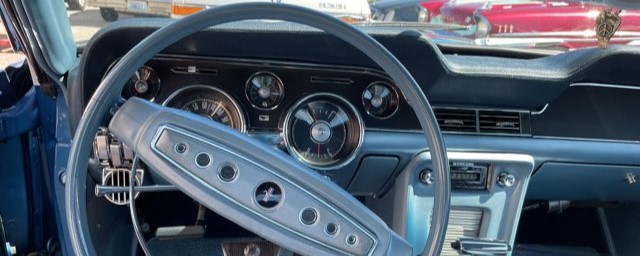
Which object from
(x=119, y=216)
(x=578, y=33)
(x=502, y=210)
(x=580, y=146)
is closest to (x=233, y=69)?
(x=119, y=216)

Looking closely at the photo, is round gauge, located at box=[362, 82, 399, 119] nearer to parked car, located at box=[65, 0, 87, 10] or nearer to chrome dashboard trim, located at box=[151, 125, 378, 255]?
chrome dashboard trim, located at box=[151, 125, 378, 255]

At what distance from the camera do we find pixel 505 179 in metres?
2.56

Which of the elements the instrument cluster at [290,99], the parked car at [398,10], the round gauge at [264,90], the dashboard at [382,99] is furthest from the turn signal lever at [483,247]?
the parked car at [398,10]

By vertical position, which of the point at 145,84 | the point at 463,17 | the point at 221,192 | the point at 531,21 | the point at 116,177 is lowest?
the point at 116,177

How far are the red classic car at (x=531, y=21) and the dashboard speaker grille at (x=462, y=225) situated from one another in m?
1.15

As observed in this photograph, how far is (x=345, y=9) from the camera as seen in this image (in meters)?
2.98

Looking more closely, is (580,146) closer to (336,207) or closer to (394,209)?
(394,209)

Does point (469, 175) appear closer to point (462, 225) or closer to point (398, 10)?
point (462, 225)

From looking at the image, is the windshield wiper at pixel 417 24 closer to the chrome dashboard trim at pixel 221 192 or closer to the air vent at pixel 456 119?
the air vent at pixel 456 119

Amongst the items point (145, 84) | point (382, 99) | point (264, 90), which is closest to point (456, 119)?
point (382, 99)

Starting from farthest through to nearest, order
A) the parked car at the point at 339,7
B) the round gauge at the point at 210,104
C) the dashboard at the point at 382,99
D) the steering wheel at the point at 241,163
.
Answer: the parked car at the point at 339,7 → the round gauge at the point at 210,104 → the dashboard at the point at 382,99 → the steering wheel at the point at 241,163

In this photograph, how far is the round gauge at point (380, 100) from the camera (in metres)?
2.44

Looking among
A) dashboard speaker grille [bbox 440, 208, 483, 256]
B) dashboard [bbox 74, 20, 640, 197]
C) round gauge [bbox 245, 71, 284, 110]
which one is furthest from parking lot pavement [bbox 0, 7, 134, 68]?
dashboard speaker grille [bbox 440, 208, 483, 256]

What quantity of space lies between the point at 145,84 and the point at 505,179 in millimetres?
1382
